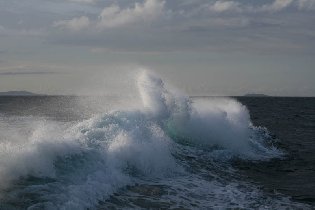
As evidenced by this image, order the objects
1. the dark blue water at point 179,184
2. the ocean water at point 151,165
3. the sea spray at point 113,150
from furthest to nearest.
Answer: the ocean water at point 151,165
the sea spray at point 113,150
the dark blue water at point 179,184

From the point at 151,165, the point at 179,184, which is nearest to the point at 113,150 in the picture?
the point at 151,165

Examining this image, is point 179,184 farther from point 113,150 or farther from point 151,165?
point 113,150

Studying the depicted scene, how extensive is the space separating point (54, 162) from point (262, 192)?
20.8 ft

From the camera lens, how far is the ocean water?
988 cm

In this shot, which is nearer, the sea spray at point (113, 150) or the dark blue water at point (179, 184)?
the dark blue water at point (179, 184)

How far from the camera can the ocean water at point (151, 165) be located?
9.88m

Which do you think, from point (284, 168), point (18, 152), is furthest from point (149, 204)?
point (284, 168)

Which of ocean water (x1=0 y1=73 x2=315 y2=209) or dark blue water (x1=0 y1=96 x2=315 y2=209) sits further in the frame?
ocean water (x1=0 y1=73 x2=315 y2=209)

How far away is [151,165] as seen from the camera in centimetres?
1376

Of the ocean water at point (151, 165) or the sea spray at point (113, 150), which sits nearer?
the sea spray at point (113, 150)

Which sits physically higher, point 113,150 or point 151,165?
point 113,150

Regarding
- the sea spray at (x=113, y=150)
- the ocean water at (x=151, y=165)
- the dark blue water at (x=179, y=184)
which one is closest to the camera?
the dark blue water at (x=179, y=184)

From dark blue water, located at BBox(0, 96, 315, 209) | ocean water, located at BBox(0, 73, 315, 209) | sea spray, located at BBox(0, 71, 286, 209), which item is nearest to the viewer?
dark blue water, located at BBox(0, 96, 315, 209)

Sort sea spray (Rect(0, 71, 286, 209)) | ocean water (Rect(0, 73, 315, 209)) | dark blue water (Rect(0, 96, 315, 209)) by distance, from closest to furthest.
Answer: dark blue water (Rect(0, 96, 315, 209))
sea spray (Rect(0, 71, 286, 209))
ocean water (Rect(0, 73, 315, 209))
